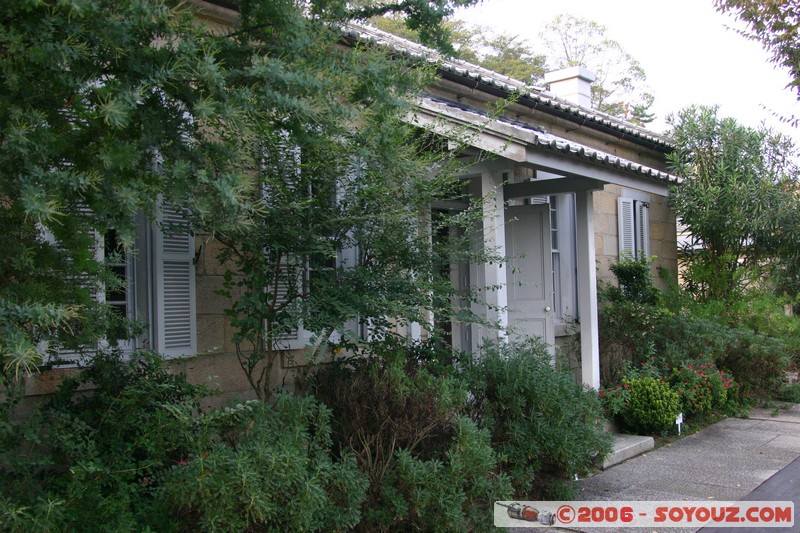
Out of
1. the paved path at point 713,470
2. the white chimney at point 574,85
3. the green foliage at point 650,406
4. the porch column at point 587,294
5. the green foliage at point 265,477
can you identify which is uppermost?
the white chimney at point 574,85

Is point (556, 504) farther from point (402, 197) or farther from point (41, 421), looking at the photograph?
point (41, 421)

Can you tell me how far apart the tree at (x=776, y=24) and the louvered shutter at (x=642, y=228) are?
8.94 feet

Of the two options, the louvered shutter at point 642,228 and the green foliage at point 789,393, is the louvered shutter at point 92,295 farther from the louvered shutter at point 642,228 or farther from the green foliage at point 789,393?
the green foliage at point 789,393

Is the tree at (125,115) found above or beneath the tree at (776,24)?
beneath

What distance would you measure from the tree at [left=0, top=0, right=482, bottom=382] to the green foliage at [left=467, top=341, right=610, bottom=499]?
6.35 feet

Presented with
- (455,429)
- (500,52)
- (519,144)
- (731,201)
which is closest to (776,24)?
(731,201)

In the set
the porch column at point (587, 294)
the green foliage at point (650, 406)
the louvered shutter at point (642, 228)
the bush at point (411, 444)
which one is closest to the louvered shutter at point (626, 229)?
the louvered shutter at point (642, 228)

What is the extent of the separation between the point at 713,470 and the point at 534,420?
2436 mm

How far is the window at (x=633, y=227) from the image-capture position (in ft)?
34.0

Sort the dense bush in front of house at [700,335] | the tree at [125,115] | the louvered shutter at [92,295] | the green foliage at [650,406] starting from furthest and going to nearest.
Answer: the dense bush in front of house at [700,335] → the green foliage at [650,406] → the louvered shutter at [92,295] → the tree at [125,115]

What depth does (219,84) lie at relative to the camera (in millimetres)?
2971

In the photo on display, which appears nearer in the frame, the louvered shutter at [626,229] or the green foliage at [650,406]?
the green foliage at [650,406]

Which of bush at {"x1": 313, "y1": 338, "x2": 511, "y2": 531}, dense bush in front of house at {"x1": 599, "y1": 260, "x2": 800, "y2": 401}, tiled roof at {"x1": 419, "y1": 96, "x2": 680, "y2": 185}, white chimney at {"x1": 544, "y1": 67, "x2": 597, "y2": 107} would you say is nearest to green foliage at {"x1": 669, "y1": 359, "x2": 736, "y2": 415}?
dense bush in front of house at {"x1": 599, "y1": 260, "x2": 800, "y2": 401}

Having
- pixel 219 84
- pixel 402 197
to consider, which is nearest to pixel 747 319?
pixel 402 197
